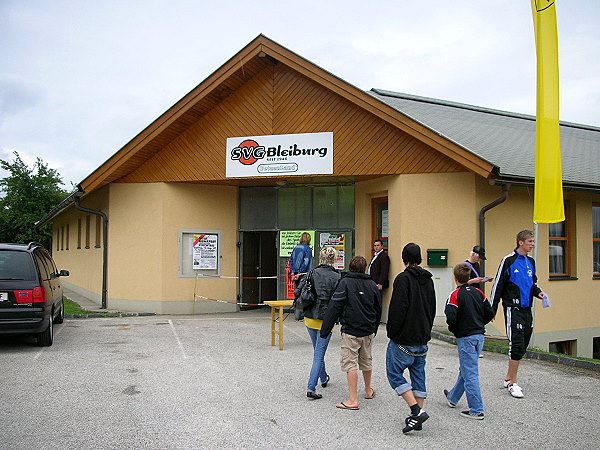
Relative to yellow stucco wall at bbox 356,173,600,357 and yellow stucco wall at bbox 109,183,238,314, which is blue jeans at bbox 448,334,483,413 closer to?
yellow stucco wall at bbox 356,173,600,357

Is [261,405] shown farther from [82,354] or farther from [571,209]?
[571,209]

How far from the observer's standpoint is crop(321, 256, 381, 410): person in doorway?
6.03 m

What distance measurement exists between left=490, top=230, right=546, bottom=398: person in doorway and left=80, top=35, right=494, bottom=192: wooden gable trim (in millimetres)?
4565

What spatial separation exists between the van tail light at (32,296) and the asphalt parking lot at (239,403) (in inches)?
32.8

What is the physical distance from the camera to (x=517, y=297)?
6.70m

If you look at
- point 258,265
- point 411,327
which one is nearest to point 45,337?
point 411,327

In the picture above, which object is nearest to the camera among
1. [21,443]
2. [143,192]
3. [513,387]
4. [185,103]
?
[21,443]

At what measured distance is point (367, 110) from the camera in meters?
12.3

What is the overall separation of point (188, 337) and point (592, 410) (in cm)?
696

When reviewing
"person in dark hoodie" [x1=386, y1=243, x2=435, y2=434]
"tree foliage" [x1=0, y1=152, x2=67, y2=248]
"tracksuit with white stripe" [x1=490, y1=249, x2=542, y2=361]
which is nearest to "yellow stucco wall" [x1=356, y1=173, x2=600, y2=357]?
"tracksuit with white stripe" [x1=490, y1=249, x2=542, y2=361]

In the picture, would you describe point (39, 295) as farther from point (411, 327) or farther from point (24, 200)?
point (24, 200)

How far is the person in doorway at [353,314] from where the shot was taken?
603 cm

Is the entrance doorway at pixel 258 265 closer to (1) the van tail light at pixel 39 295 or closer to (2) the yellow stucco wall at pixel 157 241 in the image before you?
(2) the yellow stucco wall at pixel 157 241

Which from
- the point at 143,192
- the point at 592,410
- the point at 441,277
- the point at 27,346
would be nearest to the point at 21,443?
the point at 27,346
